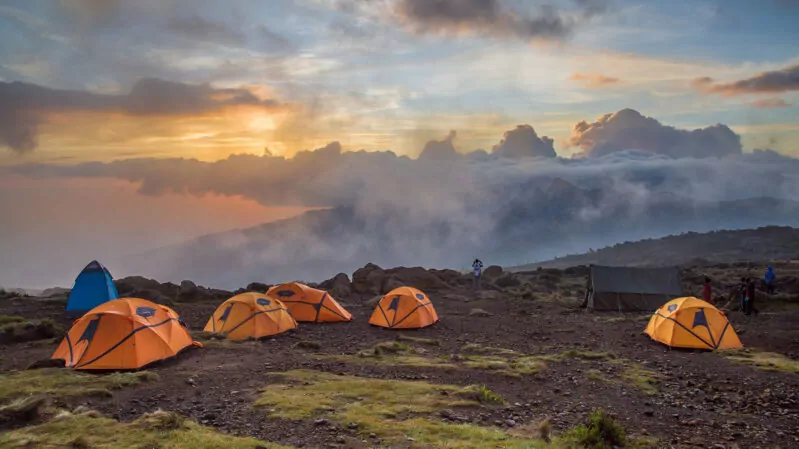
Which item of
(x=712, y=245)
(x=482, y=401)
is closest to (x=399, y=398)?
(x=482, y=401)

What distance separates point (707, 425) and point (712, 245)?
Answer: 167033mm

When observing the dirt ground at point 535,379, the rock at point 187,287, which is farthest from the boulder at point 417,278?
the dirt ground at point 535,379

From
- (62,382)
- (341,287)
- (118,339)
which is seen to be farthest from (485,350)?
(341,287)

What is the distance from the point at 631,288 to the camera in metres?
37.8

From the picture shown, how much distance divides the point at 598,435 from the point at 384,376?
7.76 meters

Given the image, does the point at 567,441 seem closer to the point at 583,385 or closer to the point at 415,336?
the point at 583,385

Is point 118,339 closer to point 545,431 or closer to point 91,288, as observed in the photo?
point 545,431

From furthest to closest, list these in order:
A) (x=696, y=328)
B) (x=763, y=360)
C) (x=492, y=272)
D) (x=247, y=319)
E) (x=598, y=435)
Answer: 1. (x=492, y=272)
2. (x=247, y=319)
3. (x=696, y=328)
4. (x=763, y=360)
5. (x=598, y=435)

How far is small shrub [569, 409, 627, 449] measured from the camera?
10.5 meters

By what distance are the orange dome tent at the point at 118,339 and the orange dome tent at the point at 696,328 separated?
20.0 meters

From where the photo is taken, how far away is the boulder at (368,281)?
46219mm

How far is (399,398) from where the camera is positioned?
13.7 metres

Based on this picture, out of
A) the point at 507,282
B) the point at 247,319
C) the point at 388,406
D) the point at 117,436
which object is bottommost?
the point at 388,406

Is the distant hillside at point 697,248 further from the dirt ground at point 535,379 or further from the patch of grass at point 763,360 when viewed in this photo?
the patch of grass at point 763,360
